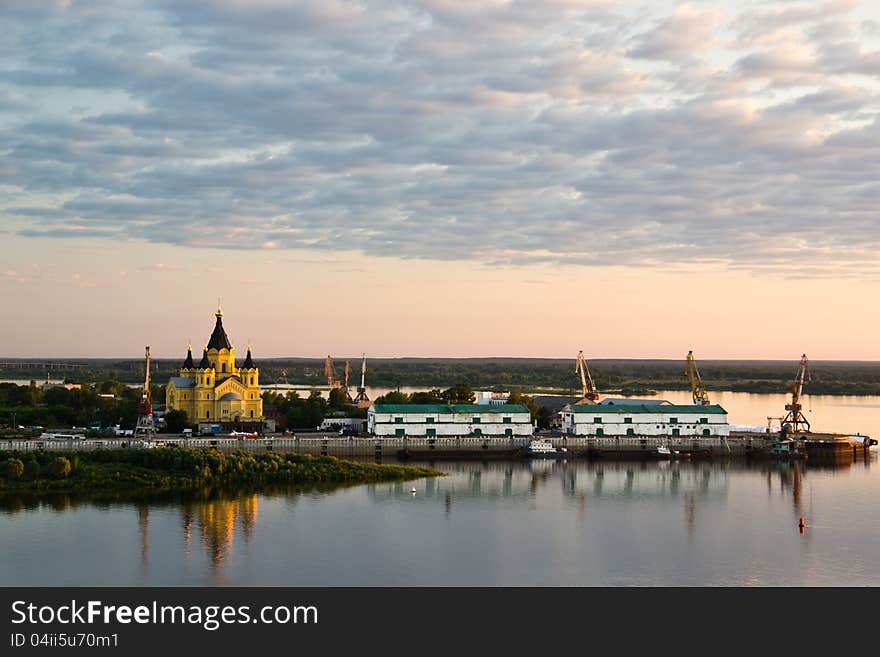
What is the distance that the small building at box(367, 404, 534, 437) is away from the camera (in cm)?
5047

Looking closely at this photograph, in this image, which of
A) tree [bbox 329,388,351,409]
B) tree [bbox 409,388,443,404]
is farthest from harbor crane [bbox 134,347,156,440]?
tree [bbox 329,388,351,409]

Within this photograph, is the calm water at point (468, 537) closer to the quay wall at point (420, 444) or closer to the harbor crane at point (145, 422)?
the quay wall at point (420, 444)

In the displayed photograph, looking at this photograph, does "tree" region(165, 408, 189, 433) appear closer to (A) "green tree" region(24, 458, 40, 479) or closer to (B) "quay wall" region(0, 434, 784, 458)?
(B) "quay wall" region(0, 434, 784, 458)

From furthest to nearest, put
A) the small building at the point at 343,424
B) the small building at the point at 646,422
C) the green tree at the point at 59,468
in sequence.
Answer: the small building at the point at 343,424 < the small building at the point at 646,422 < the green tree at the point at 59,468

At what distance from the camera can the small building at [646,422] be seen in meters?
52.3

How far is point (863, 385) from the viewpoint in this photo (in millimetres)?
119750

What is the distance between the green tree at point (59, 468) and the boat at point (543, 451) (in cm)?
2111

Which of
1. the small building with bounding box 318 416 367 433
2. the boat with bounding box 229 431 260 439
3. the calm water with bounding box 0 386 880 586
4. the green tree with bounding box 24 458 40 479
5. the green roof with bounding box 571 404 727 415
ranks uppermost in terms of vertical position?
the green roof with bounding box 571 404 727 415

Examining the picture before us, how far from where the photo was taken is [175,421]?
50531mm

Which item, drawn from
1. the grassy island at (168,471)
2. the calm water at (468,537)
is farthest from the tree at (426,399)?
the calm water at (468,537)

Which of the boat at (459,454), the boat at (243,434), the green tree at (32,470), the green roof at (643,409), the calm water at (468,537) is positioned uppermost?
the green roof at (643,409)

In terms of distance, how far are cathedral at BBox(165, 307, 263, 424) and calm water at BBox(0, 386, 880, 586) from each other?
16420mm
